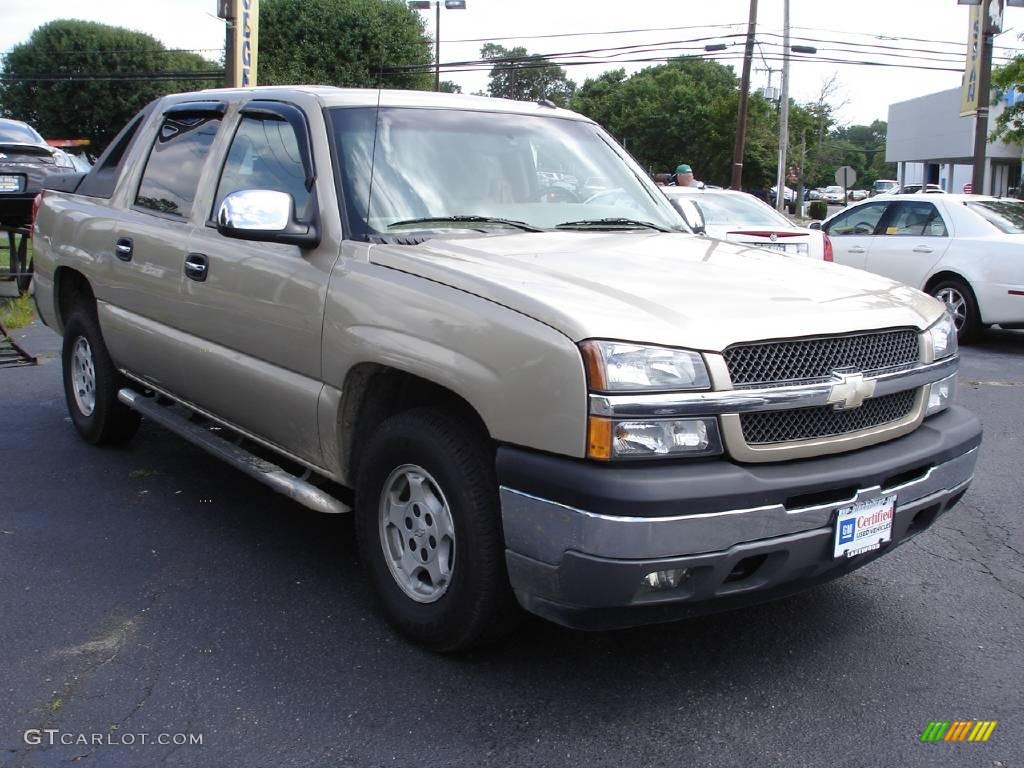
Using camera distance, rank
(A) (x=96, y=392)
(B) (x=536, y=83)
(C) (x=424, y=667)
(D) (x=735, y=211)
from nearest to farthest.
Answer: (C) (x=424, y=667), (A) (x=96, y=392), (D) (x=735, y=211), (B) (x=536, y=83)

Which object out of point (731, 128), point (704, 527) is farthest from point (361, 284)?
point (731, 128)

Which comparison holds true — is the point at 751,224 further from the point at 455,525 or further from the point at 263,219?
the point at 455,525

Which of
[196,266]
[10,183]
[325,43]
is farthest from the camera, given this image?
[325,43]

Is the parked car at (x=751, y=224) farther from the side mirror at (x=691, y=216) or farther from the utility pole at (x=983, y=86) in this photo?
the utility pole at (x=983, y=86)

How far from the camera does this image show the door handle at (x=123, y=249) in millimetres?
5133

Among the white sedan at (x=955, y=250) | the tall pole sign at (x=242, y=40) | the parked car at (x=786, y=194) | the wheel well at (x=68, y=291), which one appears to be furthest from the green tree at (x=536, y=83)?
the wheel well at (x=68, y=291)

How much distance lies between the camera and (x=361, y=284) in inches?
141

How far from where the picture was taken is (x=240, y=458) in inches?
173

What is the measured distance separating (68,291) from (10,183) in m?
7.18

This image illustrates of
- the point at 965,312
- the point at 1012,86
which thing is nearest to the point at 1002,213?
the point at 965,312

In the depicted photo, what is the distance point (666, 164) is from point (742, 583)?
217 feet

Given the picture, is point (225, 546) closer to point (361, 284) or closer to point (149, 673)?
point (149, 673)

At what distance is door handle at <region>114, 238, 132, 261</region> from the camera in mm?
5133

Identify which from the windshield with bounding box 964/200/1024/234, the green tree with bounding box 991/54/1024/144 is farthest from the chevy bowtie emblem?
the green tree with bounding box 991/54/1024/144
